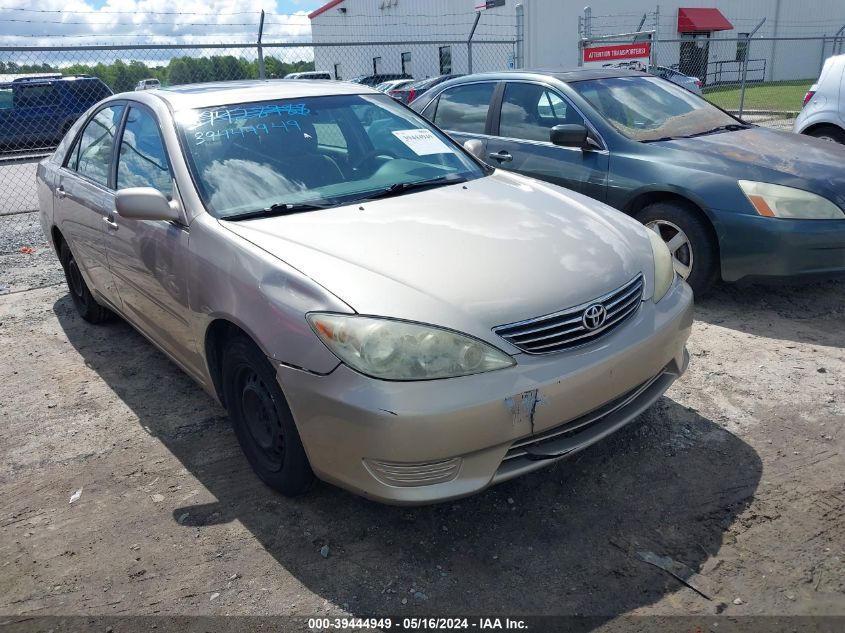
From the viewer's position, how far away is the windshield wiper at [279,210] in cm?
298

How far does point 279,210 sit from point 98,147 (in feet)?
6.15

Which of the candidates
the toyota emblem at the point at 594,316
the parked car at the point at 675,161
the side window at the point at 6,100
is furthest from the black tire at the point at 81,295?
the side window at the point at 6,100

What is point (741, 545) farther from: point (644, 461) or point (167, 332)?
point (167, 332)

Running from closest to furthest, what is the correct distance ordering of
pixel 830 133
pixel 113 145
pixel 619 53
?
1. pixel 113 145
2. pixel 830 133
3. pixel 619 53

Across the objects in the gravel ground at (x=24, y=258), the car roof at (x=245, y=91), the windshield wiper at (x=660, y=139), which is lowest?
the gravel ground at (x=24, y=258)

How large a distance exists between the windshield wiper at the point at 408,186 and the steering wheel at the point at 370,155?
236 mm

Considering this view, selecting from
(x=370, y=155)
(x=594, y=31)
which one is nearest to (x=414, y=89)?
(x=370, y=155)

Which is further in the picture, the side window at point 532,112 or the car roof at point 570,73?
the car roof at point 570,73

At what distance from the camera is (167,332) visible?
11.4ft

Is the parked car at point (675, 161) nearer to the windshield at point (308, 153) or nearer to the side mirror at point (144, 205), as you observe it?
the windshield at point (308, 153)

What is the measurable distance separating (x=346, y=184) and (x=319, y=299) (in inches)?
43.2

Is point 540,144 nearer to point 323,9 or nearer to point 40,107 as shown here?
point 40,107

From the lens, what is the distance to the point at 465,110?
6.16 metres

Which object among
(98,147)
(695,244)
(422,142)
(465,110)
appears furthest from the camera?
(465,110)
